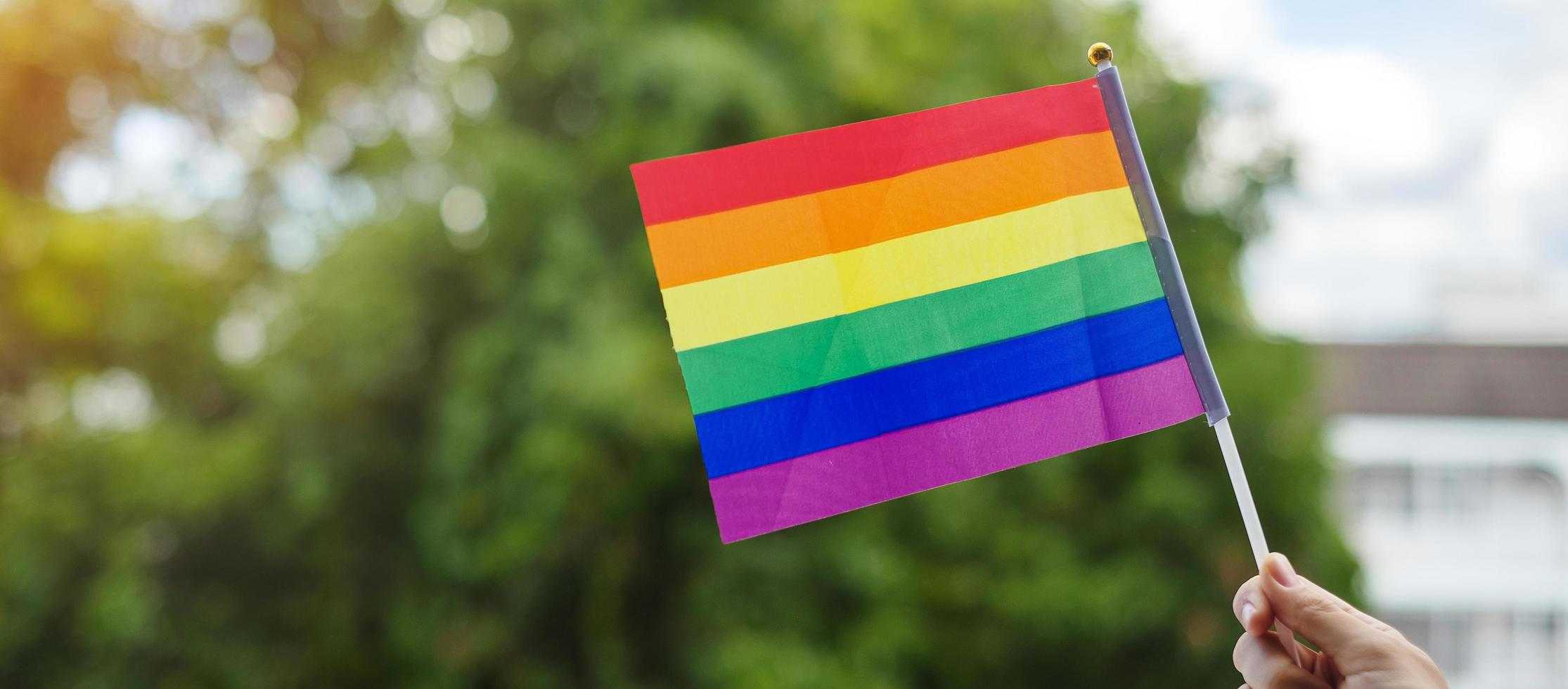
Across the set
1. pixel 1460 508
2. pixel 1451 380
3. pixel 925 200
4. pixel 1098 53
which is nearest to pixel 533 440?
pixel 925 200

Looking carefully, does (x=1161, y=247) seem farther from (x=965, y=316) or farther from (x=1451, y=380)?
(x=1451, y=380)

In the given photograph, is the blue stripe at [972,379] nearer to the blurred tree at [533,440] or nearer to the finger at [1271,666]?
the finger at [1271,666]

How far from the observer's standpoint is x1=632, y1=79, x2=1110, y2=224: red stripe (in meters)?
1.53

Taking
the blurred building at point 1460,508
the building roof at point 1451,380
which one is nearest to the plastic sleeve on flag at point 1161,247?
the building roof at point 1451,380

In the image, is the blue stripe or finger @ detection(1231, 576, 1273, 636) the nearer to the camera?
finger @ detection(1231, 576, 1273, 636)

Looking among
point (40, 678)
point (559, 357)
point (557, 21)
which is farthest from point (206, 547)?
point (557, 21)

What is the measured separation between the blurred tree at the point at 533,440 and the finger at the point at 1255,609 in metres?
3.75

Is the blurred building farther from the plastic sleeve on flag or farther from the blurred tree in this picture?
the plastic sleeve on flag

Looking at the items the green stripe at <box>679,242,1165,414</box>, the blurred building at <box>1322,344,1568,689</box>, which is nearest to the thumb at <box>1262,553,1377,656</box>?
the green stripe at <box>679,242,1165,414</box>

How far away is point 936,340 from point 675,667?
444 cm

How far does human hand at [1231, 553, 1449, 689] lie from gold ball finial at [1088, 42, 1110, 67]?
66cm

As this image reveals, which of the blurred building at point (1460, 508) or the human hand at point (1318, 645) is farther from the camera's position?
the blurred building at point (1460, 508)

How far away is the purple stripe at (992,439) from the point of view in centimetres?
152

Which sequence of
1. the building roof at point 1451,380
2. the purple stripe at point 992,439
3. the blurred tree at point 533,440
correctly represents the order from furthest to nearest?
the building roof at point 1451,380 < the blurred tree at point 533,440 < the purple stripe at point 992,439
